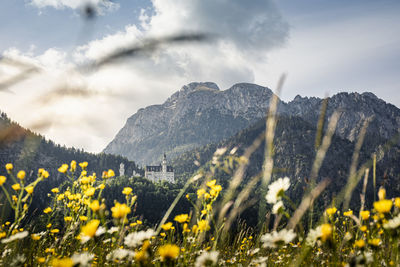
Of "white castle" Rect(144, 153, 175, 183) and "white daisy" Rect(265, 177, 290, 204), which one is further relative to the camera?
"white castle" Rect(144, 153, 175, 183)

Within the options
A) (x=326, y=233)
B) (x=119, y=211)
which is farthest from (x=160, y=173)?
(x=326, y=233)

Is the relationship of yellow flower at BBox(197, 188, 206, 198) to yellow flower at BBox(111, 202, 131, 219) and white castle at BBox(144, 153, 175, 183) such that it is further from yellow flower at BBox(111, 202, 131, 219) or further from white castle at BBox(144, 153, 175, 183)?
white castle at BBox(144, 153, 175, 183)

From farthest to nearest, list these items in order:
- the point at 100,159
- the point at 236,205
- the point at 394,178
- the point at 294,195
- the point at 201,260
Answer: the point at 100,159 → the point at 394,178 → the point at 294,195 → the point at 236,205 → the point at 201,260

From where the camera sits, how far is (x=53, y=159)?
16500 centimetres

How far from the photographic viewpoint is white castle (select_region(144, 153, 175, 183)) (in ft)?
423

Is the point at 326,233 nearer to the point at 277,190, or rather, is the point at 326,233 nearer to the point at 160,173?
the point at 277,190

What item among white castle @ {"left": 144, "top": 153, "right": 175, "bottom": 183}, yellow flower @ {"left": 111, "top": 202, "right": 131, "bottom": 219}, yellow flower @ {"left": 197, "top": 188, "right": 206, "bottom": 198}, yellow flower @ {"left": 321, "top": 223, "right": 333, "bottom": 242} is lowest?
yellow flower @ {"left": 321, "top": 223, "right": 333, "bottom": 242}

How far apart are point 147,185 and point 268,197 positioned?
106m

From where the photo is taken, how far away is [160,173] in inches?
5113

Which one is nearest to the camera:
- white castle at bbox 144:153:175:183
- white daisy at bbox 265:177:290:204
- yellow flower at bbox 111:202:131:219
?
yellow flower at bbox 111:202:131:219

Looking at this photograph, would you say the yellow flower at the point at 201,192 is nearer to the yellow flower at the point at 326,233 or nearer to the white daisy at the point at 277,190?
the white daisy at the point at 277,190

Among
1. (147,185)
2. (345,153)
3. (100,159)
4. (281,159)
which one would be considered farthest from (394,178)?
(100,159)

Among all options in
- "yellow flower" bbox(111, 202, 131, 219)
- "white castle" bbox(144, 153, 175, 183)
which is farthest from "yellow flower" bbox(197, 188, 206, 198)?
"white castle" bbox(144, 153, 175, 183)

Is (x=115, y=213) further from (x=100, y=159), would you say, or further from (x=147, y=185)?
(x=100, y=159)
